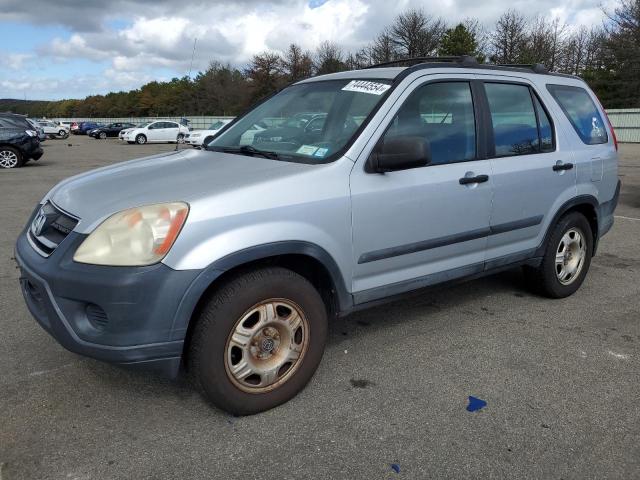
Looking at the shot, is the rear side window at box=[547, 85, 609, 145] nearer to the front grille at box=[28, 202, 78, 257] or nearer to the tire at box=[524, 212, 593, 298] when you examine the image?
the tire at box=[524, 212, 593, 298]

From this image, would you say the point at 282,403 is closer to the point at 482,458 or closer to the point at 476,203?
the point at 482,458

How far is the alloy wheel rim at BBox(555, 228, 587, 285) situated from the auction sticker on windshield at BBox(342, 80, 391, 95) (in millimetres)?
2136

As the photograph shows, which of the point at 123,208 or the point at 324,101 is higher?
the point at 324,101

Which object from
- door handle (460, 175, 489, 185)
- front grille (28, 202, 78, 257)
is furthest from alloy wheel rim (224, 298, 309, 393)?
door handle (460, 175, 489, 185)

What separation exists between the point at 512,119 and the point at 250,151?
1.94 m

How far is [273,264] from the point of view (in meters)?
2.85

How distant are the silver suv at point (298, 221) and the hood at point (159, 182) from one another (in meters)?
0.02

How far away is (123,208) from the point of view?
8.49 ft

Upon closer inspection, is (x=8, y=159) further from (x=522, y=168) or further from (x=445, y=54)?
(x=445, y=54)

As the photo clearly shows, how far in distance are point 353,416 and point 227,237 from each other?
1142mm

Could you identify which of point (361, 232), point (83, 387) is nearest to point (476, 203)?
point (361, 232)

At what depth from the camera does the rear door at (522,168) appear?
12.5 feet

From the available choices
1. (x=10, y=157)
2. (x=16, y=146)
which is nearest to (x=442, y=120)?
(x=16, y=146)

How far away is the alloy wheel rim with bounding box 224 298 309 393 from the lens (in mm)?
2721
